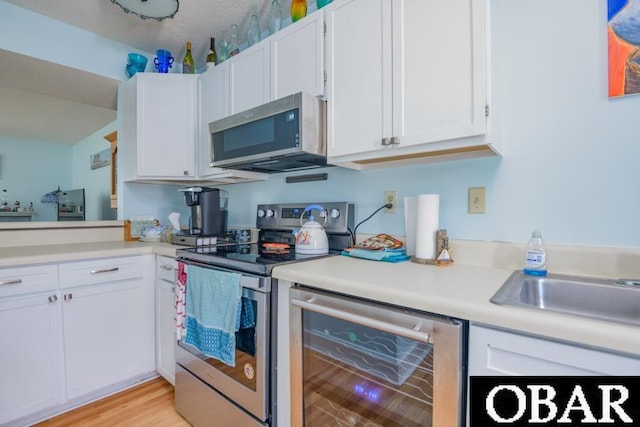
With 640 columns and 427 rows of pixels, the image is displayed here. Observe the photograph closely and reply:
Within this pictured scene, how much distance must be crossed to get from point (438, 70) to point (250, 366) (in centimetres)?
139

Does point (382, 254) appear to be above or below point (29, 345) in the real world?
above

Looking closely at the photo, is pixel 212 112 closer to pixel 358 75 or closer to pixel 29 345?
pixel 358 75

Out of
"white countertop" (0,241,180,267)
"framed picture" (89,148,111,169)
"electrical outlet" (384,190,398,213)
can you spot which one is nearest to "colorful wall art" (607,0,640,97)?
"electrical outlet" (384,190,398,213)

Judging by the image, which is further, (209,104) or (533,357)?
(209,104)

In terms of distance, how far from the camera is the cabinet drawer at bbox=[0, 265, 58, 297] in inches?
59.0

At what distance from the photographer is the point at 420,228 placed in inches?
52.3

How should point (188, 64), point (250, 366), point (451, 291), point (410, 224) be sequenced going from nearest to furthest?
1. point (451, 291)
2. point (250, 366)
3. point (410, 224)
4. point (188, 64)

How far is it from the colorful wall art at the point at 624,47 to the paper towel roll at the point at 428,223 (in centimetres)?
68

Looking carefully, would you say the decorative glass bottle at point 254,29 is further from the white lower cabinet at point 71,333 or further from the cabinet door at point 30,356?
the cabinet door at point 30,356

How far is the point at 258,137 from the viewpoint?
1625 mm

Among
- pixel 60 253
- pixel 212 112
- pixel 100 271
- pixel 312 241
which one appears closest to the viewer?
pixel 312 241

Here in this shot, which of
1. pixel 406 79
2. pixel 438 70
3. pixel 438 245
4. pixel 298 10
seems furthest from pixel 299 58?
pixel 438 245

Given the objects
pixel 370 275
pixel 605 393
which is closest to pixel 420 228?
pixel 370 275

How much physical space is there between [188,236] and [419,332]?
5.24 ft
